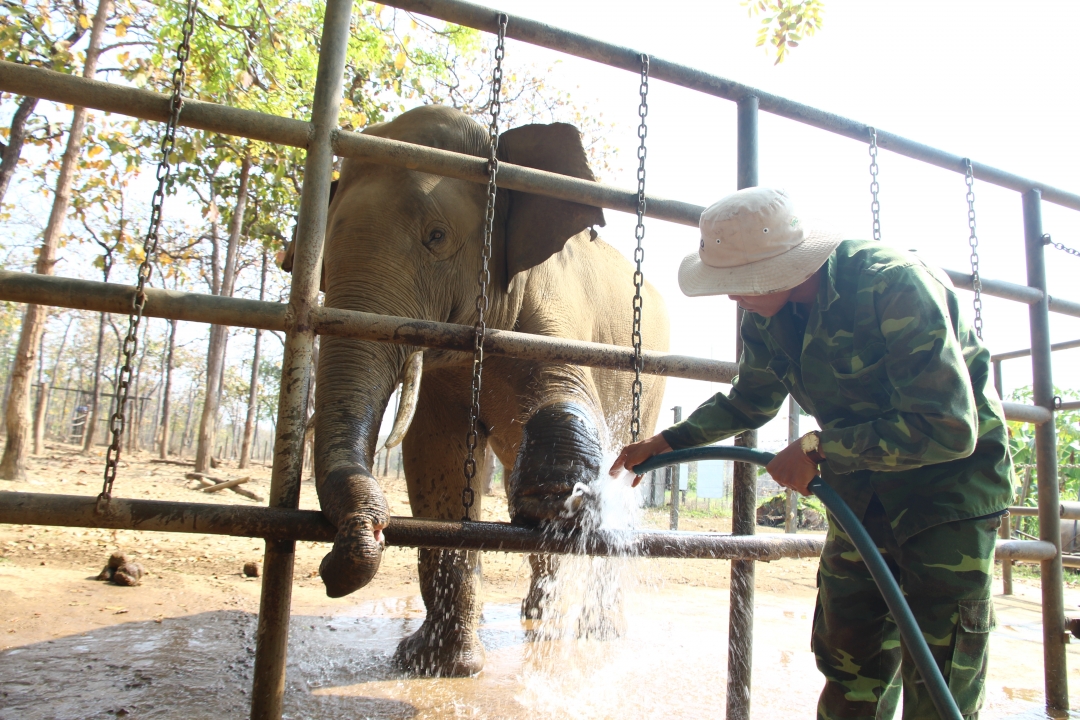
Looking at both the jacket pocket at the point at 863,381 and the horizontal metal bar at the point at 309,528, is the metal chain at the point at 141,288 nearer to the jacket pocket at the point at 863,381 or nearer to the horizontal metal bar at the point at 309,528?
the horizontal metal bar at the point at 309,528

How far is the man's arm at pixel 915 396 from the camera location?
1.59 metres

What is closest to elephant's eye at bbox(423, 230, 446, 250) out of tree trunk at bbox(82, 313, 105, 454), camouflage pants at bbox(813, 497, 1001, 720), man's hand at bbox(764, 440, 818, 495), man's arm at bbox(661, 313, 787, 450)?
man's arm at bbox(661, 313, 787, 450)

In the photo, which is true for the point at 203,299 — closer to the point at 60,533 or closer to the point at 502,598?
the point at 502,598

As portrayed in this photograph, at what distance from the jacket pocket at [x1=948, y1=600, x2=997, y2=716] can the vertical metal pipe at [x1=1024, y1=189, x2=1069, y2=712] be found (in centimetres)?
199

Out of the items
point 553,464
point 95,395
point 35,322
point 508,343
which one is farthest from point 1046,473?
point 95,395

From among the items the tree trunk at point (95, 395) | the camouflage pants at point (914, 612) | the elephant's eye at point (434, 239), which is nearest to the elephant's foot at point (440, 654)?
the elephant's eye at point (434, 239)

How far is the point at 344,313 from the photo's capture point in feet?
7.24

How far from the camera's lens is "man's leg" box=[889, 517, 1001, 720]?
1726 mm

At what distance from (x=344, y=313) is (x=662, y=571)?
674cm

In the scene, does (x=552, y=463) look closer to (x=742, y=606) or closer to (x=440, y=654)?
(x=742, y=606)

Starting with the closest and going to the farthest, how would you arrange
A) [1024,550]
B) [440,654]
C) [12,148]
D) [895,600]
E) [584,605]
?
[895,600] < [1024,550] < [440,654] < [584,605] < [12,148]

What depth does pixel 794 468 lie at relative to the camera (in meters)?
1.78

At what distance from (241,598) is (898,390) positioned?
4.69 m

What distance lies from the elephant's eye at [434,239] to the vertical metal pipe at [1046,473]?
2950 mm
